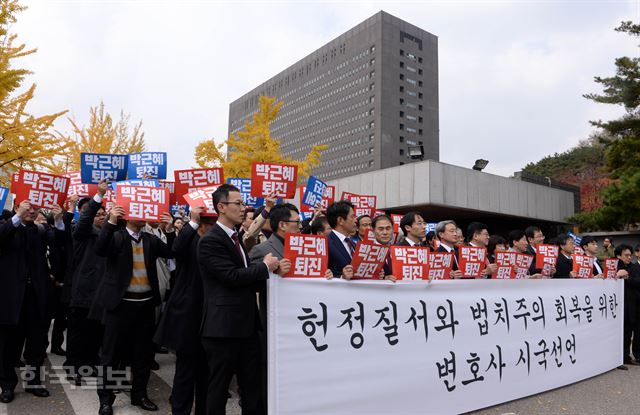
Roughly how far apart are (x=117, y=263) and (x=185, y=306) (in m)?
0.89

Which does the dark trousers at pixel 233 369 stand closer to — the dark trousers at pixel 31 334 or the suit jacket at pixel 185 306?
the suit jacket at pixel 185 306

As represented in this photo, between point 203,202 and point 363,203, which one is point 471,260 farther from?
point 363,203

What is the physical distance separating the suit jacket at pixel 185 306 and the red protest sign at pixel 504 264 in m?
3.40

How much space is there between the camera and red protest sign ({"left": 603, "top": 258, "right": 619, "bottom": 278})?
23.1 ft

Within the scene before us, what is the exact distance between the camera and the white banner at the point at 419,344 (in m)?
3.65

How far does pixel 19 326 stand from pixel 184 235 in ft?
7.80

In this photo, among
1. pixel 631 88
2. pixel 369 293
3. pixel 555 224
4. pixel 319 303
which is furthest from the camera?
pixel 555 224

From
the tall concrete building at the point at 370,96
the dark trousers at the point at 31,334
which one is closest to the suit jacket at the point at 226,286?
→ the dark trousers at the point at 31,334

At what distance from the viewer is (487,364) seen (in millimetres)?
4895

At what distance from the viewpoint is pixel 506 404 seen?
5.06 meters

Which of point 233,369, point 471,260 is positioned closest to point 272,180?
point 471,260

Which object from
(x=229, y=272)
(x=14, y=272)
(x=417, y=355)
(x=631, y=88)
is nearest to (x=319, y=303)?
(x=229, y=272)

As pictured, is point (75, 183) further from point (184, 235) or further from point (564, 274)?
point (564, 274)

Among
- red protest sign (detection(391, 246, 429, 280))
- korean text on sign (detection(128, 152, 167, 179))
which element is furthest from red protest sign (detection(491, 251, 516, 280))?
korean text on sign (detection(128, 152, 167, 179))
